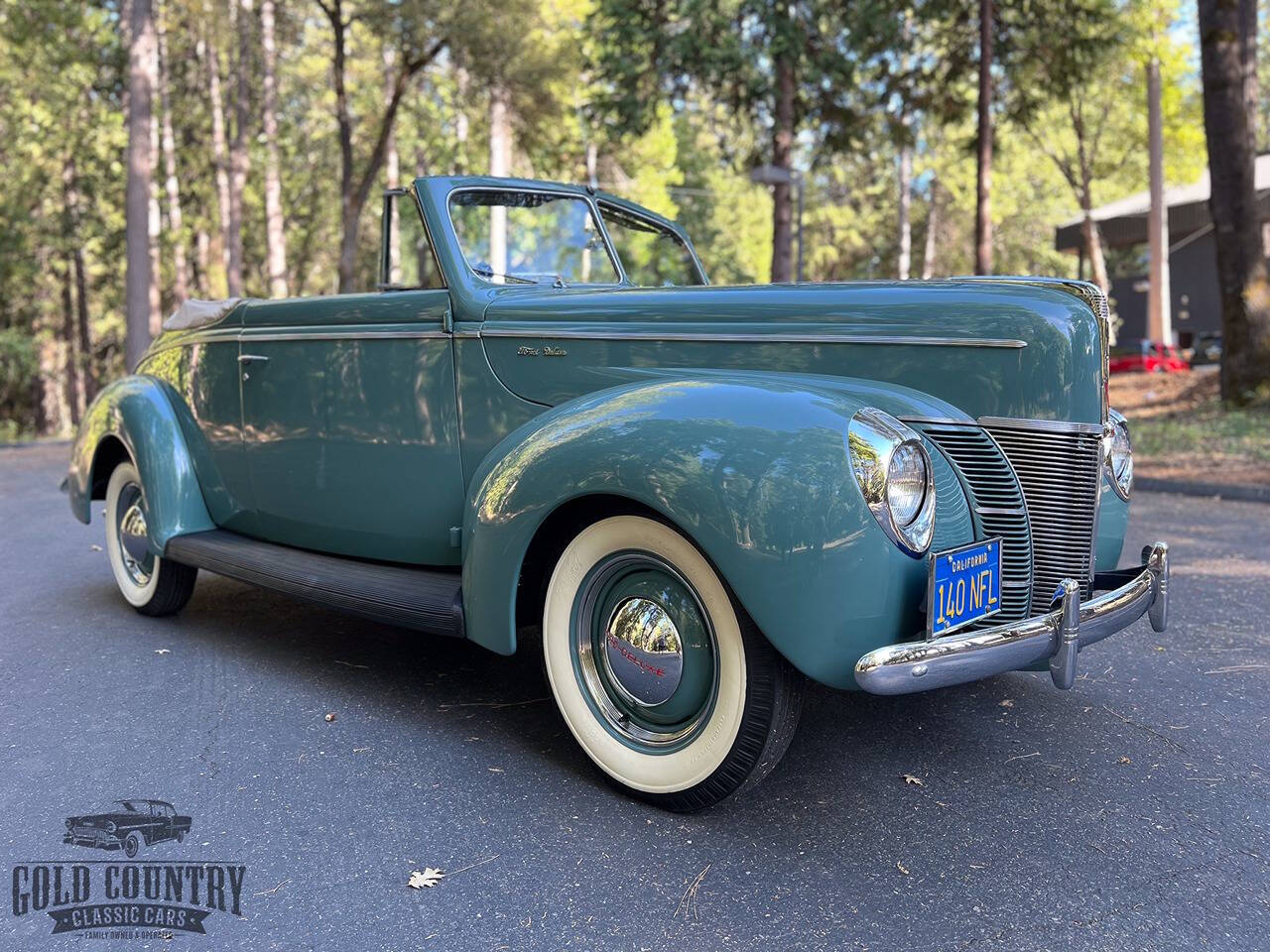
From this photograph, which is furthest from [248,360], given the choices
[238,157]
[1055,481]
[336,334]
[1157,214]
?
[1157,214]

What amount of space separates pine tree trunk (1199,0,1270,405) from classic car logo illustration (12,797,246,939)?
1233cm

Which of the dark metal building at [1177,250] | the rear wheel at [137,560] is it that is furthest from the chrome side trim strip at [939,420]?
the dark metal building at [1177,250]

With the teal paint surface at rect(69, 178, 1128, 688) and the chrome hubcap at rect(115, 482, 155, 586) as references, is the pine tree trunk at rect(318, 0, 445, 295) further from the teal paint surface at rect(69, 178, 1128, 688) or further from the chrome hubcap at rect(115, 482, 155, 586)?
the teal paint surface at rect(69, 178, 1128, 688)

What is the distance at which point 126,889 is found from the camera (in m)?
2.36

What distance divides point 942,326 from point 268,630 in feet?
10.5

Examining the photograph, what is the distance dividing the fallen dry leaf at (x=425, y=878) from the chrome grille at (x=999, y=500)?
1.55 m

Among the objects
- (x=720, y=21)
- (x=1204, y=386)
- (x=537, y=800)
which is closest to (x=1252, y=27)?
(x=1204, y=386)

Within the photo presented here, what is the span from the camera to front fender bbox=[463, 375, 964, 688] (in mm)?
2371

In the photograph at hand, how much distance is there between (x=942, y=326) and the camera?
2789 millimetres

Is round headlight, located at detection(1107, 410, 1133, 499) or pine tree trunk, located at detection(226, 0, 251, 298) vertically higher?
pine tree trunk, located at detection(226, 0, 251, 298)

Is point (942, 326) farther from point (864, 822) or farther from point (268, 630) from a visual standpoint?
point (268, 630)

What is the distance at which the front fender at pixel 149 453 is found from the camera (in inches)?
172

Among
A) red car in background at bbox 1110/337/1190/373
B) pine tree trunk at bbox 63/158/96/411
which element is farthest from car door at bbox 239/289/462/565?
pine tree trunk at bbox 63/158/96/411

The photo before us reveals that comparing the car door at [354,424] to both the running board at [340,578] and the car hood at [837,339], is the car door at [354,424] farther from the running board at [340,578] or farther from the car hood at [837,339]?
the car hood at [837,339]
